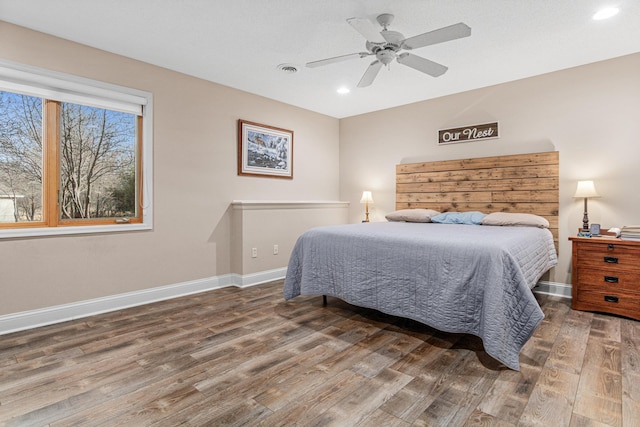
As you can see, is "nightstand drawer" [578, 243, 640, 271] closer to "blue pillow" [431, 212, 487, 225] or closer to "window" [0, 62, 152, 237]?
"blue pillow" [431, 212, 487, 225]

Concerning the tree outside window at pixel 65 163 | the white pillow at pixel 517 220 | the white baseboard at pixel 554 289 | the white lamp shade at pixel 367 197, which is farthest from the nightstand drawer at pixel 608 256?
the tree outside window at pixel 65 163

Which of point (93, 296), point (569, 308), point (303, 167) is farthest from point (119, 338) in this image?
point (569, 308)

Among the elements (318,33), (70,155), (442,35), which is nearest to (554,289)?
(442,35)

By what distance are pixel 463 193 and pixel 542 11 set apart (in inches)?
87.9

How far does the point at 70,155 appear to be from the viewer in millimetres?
3051

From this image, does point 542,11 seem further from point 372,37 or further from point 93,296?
point 93,296

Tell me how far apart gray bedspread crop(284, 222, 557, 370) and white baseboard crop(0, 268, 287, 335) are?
105cm

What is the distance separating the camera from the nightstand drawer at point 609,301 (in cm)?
291

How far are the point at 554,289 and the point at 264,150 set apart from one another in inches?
152

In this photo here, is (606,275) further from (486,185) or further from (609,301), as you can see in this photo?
(486,185)

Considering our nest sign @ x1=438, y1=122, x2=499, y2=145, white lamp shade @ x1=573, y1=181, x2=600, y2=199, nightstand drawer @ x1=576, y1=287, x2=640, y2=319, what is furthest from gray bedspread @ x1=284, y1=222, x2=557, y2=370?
our nest sign @ x1=438, y1=122, x2=499, y2=145

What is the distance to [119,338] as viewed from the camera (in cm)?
256

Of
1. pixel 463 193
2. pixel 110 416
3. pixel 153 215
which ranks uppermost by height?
pixel 463 193

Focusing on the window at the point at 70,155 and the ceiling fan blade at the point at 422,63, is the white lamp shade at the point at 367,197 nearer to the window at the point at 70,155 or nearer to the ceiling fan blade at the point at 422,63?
the ceiling fan blade at the point at 422,63
